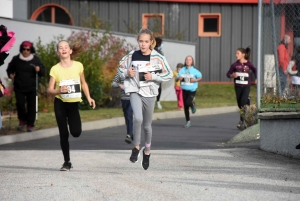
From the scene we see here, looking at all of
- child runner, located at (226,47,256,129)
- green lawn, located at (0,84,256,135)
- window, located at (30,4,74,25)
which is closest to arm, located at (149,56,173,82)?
green lawn, located at (0,84,256,135)

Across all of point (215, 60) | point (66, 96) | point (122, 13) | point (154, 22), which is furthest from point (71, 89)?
point (122, 13)

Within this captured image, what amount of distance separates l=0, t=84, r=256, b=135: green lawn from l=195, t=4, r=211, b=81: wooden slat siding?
1134 millimetres

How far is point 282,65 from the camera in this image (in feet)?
47.0

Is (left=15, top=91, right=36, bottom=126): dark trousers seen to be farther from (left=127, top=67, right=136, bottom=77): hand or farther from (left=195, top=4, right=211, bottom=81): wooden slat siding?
(left=195, top=4, right=211, bottom=81): wooden slat siding

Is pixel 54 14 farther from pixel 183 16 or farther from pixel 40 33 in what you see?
pixel 40 33

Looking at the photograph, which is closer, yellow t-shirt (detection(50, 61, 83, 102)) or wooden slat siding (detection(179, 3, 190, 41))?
yellow t-shirt (detection(50, 61, 83, 102))

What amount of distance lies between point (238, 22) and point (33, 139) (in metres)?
19.2

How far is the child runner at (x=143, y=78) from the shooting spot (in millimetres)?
11398

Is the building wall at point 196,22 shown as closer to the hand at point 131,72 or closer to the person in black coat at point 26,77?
the person in black coat at point 26,77

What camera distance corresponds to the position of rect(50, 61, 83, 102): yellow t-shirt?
36.9ft

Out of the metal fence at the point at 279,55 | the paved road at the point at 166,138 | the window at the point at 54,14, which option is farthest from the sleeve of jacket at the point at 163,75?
the window at the point at 54,14

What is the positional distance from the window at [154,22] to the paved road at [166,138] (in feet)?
38.2

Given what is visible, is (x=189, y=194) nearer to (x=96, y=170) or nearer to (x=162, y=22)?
(x=96, y=170)

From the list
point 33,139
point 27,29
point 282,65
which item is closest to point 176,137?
point 33,139
